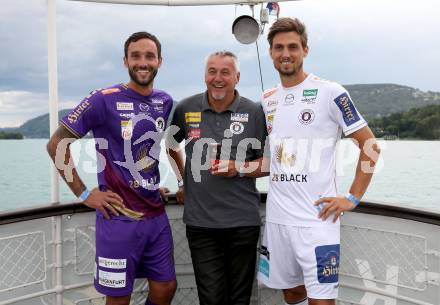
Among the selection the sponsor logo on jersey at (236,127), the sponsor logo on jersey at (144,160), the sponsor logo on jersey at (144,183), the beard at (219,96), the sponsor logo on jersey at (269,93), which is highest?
the sponsor logo on jersey at (269,93)

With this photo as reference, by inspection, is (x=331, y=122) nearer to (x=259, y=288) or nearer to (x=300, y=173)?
(x=300, y=173)

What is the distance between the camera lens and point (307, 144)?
226 centimetres

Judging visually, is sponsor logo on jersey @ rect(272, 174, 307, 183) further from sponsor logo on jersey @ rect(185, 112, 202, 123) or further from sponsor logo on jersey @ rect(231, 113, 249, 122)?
sponsor logo on jersey @ rect(185, 112, 202, 123)

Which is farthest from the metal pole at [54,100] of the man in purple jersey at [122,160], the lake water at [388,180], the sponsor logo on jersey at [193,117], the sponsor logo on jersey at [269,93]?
the lake water at [388,180]

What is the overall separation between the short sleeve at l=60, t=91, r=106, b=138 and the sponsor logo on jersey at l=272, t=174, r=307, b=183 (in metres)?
1.02

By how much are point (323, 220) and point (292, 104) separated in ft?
2.11

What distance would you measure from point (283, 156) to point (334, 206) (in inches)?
15.2

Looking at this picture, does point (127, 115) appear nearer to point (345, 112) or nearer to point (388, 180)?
point (345, 112)

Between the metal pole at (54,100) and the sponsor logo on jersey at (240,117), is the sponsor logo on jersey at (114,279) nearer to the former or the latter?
the metal pole at (54,100)

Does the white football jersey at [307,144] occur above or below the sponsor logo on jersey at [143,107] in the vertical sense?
below

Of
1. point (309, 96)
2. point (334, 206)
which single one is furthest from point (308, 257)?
point (309, 96)

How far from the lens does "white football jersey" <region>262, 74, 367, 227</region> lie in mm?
2207

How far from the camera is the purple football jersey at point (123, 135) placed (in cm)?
232

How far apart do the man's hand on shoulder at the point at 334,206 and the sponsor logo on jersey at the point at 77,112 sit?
4.50 feet
